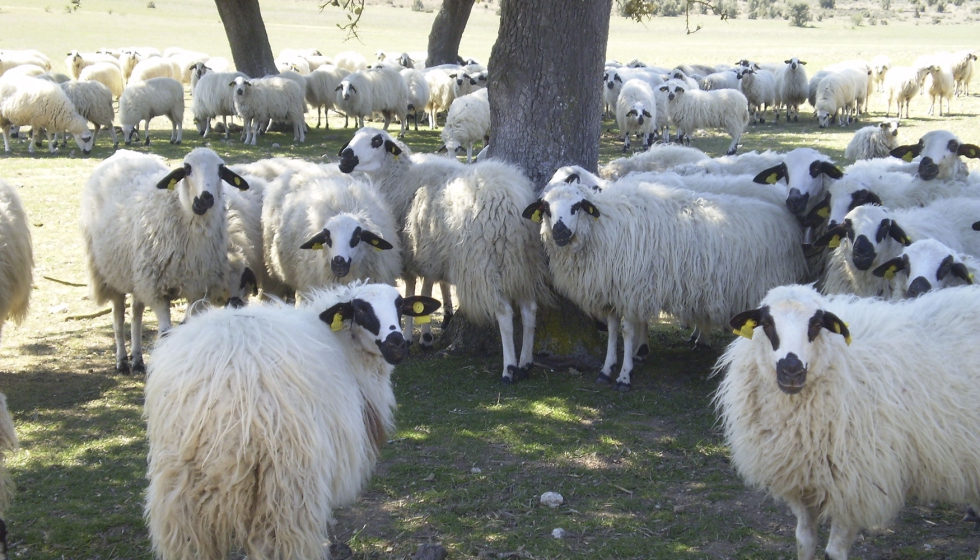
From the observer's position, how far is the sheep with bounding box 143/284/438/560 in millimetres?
3949

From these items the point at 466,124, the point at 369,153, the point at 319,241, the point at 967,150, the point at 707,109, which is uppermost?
the point at 707,109

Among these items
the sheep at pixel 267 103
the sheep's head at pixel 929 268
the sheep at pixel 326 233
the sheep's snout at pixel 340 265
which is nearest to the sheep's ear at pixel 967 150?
the sheep's head at pixel 929 268

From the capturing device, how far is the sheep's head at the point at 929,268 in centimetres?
572

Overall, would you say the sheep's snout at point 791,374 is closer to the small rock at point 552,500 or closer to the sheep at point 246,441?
the small rock at point 552,500

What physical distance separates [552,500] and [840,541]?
1761 mm

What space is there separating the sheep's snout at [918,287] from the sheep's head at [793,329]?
1430 millimetres

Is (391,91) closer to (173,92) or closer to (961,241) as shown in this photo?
(173,92)

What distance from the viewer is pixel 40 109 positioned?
19.2 meters

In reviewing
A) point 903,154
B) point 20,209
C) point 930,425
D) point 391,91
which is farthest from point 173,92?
point 930,425

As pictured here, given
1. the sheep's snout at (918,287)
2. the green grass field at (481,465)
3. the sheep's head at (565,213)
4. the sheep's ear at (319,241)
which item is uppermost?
the sheep's head at (565,213)

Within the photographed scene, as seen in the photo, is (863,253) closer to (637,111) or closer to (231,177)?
(231,177)

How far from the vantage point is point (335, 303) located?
16.6 feet

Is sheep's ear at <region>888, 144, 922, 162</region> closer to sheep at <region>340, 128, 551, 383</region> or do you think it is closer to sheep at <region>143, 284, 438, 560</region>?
sheep at <region>340, 128, 551, 383</region>

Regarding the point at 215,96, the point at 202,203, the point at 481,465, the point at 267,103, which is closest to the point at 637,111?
the point at 267,103
